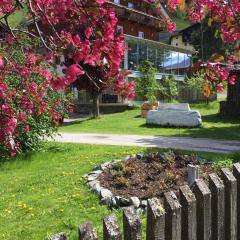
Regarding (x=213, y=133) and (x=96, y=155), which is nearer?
(x=96, y=155)

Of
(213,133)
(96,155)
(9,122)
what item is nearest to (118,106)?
(213,133)

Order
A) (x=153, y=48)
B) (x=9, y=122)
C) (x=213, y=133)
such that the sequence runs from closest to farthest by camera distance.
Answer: (x=9, y=122) → (x=213, y=133) → (x=153, y=48)

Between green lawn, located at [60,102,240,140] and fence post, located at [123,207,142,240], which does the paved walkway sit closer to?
green lawn, located at [60,102,240,140]

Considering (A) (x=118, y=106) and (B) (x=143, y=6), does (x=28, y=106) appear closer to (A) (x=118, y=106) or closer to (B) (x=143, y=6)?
(B) (x=143, y=6)

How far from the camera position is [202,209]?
3885mm

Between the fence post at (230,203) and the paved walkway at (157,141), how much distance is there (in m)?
11.7

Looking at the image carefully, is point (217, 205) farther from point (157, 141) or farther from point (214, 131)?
point (214, 131)

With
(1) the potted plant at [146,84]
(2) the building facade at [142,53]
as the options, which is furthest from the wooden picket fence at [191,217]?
(1) the potted plant at [146,84]

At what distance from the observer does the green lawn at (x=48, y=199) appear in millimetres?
6980

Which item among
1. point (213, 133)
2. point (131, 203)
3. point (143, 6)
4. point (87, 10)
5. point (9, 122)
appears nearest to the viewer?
point (87, 10)

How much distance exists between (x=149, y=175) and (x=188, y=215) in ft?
17.2

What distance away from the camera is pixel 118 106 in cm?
3791

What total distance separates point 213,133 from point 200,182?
17.5 metres

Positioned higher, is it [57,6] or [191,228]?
[57,6]
